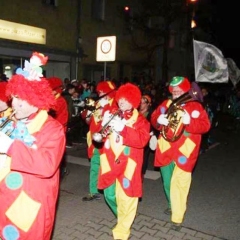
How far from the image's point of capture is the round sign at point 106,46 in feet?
26.6

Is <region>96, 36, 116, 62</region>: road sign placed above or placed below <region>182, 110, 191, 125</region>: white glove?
above

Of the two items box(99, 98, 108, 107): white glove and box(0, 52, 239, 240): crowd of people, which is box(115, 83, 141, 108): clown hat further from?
box(99, 98, 108, 107): white glove

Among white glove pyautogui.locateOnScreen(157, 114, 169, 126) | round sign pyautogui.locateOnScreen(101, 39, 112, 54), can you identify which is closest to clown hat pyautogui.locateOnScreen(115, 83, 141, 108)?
white glove pyautogui.locateOnScreen(157, 114, 169, 126)

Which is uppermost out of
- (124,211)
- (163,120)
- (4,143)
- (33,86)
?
(33,86)

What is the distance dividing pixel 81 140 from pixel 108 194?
20.7 ft

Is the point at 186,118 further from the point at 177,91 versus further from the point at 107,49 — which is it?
the point at 107,49

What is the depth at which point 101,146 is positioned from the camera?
4992mm

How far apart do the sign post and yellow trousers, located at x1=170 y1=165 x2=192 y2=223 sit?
409 centimetres

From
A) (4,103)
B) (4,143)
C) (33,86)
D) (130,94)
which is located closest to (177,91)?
(130,94)

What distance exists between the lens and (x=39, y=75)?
2.58 metres

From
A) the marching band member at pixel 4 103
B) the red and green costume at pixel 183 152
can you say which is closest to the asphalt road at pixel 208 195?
the red and green costume at pixel 183 152

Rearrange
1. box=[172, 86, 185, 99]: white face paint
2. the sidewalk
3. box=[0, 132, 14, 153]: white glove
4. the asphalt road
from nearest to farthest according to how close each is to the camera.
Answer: box=[0, 132, 14, 153]: white glove → the sidewalk → box=[172, 86, 185, 99]: white face paint → the asphalt road

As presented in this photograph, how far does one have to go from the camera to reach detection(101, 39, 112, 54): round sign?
320 inches

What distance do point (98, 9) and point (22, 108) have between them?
1650 cm
